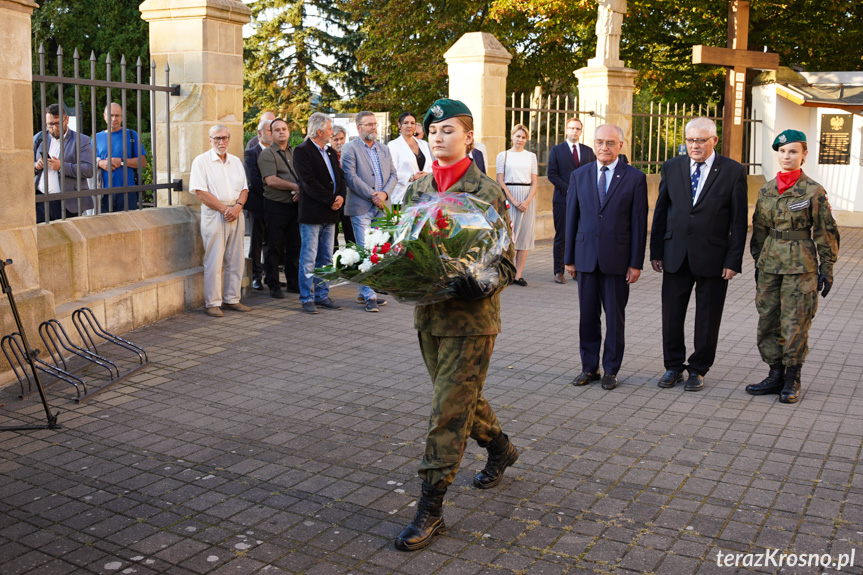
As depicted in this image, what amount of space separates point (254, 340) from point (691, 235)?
3993 mm

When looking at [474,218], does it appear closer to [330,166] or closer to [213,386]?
[213,386]

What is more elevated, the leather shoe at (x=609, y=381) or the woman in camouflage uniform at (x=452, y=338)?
the woman in camouflage uniform at (x=452, y=338)

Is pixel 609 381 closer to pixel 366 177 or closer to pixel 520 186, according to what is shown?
pixel 366 177

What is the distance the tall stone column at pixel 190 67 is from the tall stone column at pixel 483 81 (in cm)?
547

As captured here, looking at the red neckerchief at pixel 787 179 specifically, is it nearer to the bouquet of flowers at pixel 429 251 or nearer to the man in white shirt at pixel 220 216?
the bouquet of flowers at pixel 429 251

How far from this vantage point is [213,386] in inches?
277

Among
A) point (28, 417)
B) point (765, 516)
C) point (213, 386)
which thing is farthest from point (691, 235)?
point (28, 417)

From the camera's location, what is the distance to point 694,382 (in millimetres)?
7062

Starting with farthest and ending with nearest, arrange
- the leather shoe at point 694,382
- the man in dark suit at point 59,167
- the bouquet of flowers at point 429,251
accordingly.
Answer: the man in dark suit at point 59,167, the leather shoe at point 694,382, the bouquet of flowers at point 429,251

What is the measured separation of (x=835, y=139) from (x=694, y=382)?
50.4 ft

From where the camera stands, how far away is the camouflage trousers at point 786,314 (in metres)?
6.77

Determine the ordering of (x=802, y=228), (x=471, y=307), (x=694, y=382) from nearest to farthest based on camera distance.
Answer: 1. (x=471, y=307)
2. (x=802, y=228)
3. (x=694, y=382)

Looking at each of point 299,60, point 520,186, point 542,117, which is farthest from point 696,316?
point 299,60

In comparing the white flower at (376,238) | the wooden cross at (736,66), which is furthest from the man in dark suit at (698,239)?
the wooden cross at (736,66)
